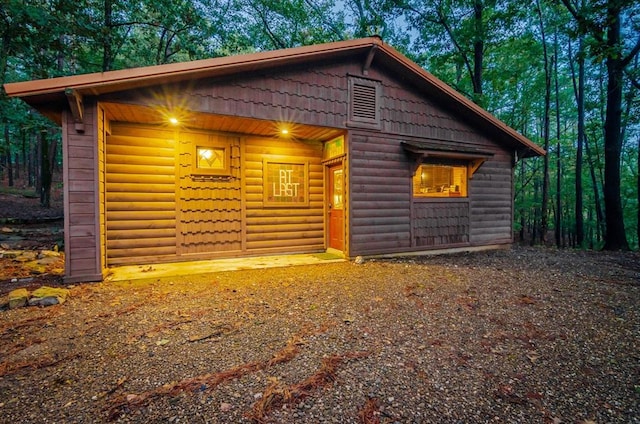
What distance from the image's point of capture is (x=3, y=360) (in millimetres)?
2357

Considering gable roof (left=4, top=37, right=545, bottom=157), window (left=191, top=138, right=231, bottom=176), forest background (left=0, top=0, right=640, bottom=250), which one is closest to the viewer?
gable roof (left=4, top=37, right=545, bottom=157)

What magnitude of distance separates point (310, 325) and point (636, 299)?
4442 millimetres

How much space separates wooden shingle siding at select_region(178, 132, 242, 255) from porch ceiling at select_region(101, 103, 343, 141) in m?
0.35

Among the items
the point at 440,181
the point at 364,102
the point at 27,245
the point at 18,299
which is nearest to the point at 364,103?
the point at 364,102

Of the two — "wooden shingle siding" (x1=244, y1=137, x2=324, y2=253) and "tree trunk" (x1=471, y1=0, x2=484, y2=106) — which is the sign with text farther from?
"tree trunk" (x1=471, y1=0, x2=484, y2=106)

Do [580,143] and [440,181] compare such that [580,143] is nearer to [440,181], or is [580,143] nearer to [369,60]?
[440,181]

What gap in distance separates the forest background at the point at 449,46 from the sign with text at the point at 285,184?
17.6 feet

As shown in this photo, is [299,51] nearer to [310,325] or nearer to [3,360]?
[310,325]

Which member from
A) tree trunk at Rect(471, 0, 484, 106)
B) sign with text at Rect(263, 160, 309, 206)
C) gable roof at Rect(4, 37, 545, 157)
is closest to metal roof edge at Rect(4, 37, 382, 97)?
gable roof at Rect(4, 37, 545, 157)

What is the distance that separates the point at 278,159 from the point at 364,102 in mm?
2336

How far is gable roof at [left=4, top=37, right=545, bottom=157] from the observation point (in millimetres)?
4066

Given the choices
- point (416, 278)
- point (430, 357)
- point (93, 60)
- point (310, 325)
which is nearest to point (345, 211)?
point (416, 278)

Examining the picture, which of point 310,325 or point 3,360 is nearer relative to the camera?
point 3,360

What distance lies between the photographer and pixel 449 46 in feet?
43.2
